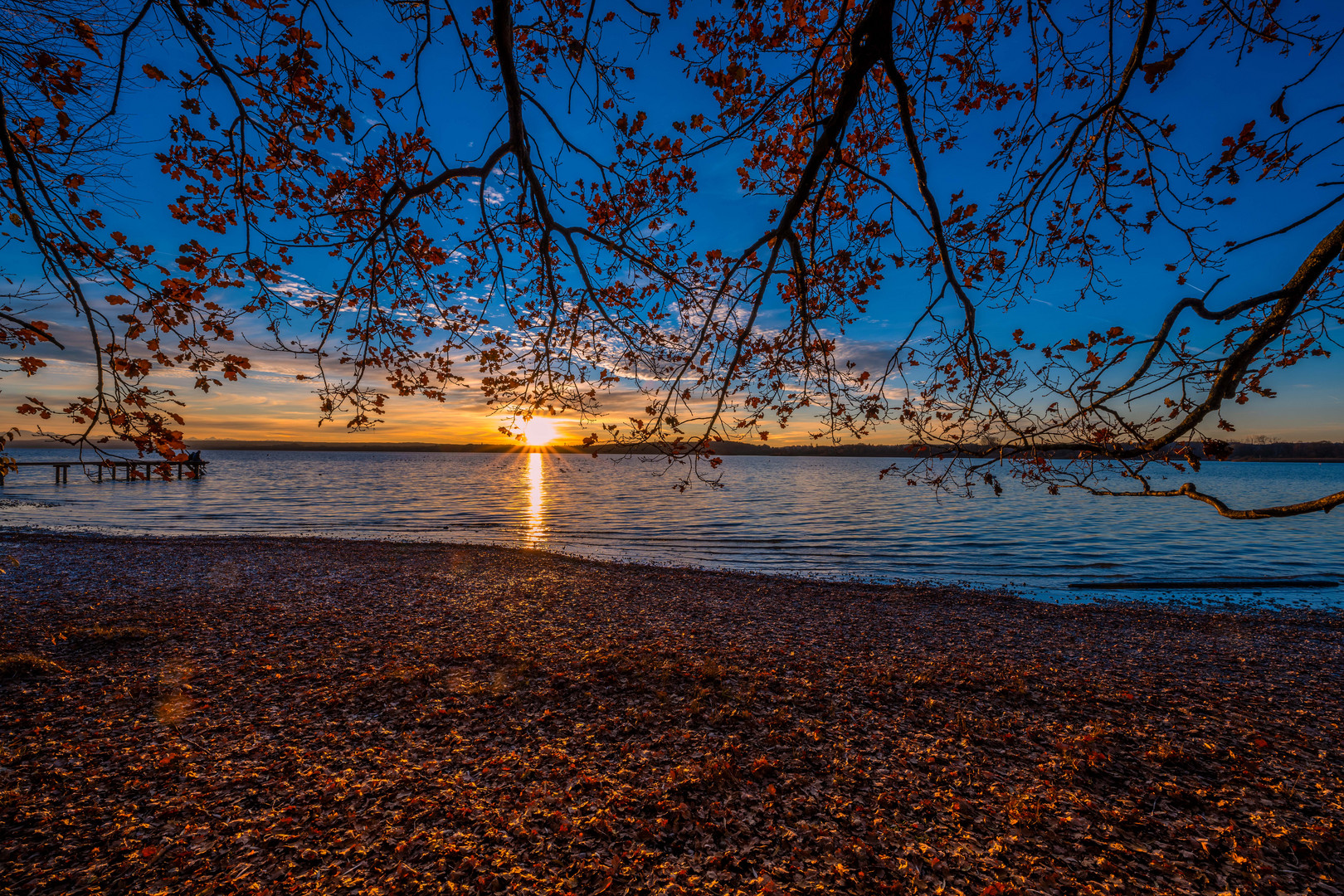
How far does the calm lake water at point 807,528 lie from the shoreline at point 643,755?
8.14 m

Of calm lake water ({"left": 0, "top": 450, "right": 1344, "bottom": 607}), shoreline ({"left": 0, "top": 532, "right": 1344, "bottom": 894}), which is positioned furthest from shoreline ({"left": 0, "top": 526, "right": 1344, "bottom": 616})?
shoreline ({"left": 0, "top": 532, "right": 1344, "bottom": 894})

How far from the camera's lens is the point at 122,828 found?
3861mm

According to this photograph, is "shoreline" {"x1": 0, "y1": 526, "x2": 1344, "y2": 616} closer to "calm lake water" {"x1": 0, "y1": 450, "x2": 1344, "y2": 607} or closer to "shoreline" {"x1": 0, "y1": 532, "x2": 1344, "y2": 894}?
"calm lake water" {"x1": 0, "y1": 450, "x2": 1344, "y2": 607}

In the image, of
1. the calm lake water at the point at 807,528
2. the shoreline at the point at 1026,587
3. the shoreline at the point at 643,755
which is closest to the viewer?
the shoreline at the point at 643,755

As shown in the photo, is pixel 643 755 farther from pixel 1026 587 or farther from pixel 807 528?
pixel 807 528

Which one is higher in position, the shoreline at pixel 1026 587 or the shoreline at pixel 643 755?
the shoreline at pixel 643 755

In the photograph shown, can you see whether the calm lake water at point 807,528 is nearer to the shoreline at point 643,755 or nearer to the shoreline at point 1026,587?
the shoreline at point 1026,587

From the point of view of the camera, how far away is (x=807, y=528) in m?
26.4

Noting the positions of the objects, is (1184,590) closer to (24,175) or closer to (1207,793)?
(1207,793)

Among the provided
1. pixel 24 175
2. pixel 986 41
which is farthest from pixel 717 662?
pixel 24 175

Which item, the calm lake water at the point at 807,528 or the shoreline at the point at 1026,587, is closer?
the shoreline at the point at 1026,587

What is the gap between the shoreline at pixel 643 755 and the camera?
3.76m

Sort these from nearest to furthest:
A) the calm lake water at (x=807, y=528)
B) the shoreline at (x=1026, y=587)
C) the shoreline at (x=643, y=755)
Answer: the shoreline at (x=643, y=755) < the shoreline at (x=1026, y=587) < the calm lake water at (x=807, y=528)

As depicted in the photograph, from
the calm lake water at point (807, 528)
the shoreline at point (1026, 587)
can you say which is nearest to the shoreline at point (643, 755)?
the shoreline at point (1026, 587)
